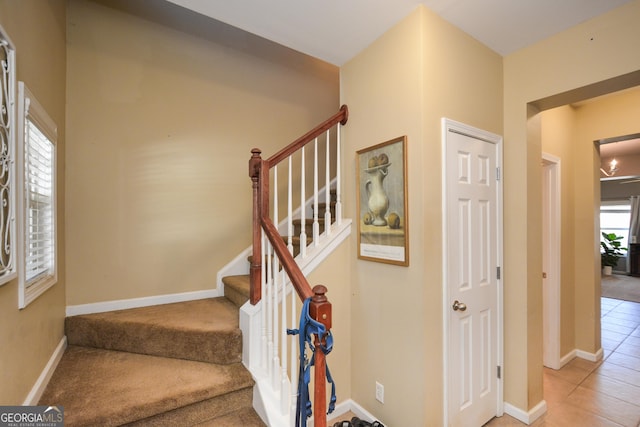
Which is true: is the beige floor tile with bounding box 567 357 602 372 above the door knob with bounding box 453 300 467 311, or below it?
below

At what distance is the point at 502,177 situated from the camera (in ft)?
7.22

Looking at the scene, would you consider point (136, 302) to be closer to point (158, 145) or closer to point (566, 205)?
point (158, 145)

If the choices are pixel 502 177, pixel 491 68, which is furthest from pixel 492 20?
pixel 502 177

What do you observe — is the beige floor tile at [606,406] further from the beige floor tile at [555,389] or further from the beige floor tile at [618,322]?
the beige floor tile at [618,322]

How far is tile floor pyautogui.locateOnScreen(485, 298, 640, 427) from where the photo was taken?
212 centimetres

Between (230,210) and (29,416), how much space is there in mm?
1852

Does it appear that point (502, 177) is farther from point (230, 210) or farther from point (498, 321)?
point (230, 210)

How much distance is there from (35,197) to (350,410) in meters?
2.54

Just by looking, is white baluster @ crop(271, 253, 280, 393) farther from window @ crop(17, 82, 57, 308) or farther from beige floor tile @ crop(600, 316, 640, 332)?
beige floor tile @ crop(600, 316, 640, 332)

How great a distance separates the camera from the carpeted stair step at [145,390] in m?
1.45

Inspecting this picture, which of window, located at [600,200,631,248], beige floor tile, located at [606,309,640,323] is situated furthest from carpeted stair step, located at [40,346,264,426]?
window, located at [600,200,631,248]

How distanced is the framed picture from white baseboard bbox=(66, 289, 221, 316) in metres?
1.56

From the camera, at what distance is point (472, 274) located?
6.52 feet

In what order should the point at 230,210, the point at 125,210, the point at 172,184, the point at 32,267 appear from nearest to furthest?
the point at 32,267 → the point at 125,210 → the point at 172,184 → the point at 230,210
